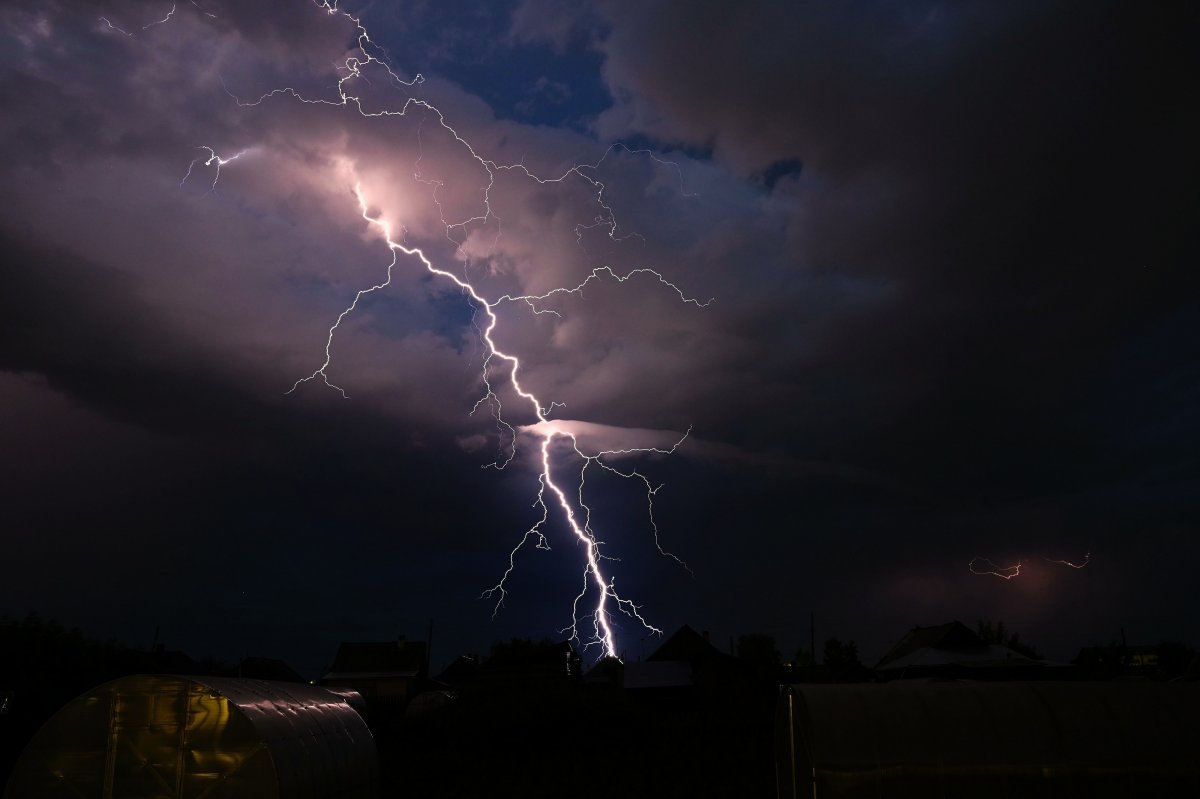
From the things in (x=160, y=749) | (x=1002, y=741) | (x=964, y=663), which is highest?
(x=964, y=663)

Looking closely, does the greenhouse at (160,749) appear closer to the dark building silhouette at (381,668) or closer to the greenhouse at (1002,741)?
the greenhouse at (1002,741)

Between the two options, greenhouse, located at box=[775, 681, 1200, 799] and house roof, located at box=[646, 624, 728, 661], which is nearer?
greenhouse, located at box=[775, 681, 1200, 799]

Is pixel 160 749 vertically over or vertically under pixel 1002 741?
under

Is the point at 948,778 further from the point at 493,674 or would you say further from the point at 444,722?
the point at 493,674

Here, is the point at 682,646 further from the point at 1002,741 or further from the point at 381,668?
the point at 1002,741

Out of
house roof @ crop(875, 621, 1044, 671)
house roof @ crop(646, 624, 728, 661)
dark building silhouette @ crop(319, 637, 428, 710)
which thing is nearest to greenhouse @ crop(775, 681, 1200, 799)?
house roof @ crop(875, 621, 1044, 671)

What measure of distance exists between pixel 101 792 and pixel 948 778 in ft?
33.4

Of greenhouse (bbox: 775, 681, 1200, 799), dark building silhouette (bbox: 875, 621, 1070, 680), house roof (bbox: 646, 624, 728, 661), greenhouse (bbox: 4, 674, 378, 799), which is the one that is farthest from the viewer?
house roof (bbox: 646, 624, 728, 661)

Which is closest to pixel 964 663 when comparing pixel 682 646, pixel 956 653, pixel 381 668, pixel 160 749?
Result: pixel 956 653

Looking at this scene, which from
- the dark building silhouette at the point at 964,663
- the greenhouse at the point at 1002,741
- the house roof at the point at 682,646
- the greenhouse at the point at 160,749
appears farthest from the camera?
the house roof at the point at 682,646

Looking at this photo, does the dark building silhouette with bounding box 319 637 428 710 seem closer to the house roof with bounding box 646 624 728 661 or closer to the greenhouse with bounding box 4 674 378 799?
the house roof with bounding box 646 624 728 661

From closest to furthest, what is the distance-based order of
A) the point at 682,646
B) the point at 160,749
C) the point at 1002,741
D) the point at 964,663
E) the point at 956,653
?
the point at 160,749 < the point at 1002,741 < the point at 964,663 < the point at 956,653 < the point at 682,646

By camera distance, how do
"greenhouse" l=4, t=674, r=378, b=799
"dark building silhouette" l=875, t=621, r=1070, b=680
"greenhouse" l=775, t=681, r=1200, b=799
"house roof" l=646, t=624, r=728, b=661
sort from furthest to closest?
"house roof" l=646, t=624, r=728, b=661 → "dark building silhouette" l=875, t=621, r=1070, b=680 → "greenhouse" l=775, t=681, r=1200, b=799 → "greenhouse" l=4, t=674, r=378, b=799

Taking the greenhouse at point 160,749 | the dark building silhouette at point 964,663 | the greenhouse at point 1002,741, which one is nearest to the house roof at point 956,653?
the dark building silhouette at point 964,663
